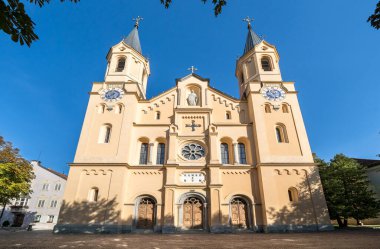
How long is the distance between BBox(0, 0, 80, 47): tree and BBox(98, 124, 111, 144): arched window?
1726cm

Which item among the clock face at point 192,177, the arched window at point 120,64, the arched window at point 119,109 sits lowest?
the clock face at point 192,177

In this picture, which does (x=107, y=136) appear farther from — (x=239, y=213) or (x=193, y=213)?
(x=239, y=213)

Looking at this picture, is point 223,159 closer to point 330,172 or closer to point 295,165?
point 295,165

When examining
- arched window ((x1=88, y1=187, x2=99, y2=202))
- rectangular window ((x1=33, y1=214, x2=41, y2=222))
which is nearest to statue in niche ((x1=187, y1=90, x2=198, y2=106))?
arched window ((x1=88, y1=187, x2=99, y2=202))

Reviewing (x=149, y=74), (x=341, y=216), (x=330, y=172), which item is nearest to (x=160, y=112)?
(x=149, y=74)

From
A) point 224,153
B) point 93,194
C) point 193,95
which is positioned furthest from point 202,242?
point 193,95

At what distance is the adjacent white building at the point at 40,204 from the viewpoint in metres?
38.0

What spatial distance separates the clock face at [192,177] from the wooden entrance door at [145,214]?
123 inches

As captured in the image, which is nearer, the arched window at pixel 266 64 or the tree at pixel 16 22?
the tree at pixel 16 22

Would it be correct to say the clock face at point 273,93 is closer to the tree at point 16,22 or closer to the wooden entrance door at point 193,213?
the wooden entrance door at point 193,213

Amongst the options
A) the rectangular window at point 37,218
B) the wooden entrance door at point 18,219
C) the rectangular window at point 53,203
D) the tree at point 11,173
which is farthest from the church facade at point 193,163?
the wooden entrance door at point 18,219

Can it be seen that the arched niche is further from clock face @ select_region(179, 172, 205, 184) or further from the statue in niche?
clock face @ select_region(179, 172, 205, 184)

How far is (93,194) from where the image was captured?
17.3m

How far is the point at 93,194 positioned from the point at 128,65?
14.3m
